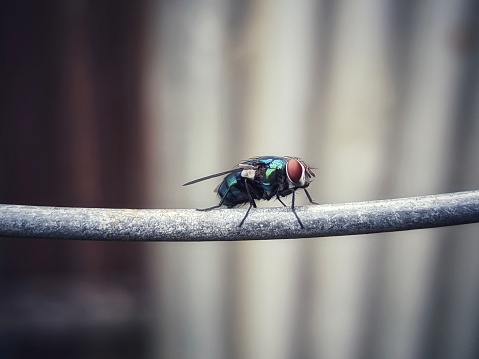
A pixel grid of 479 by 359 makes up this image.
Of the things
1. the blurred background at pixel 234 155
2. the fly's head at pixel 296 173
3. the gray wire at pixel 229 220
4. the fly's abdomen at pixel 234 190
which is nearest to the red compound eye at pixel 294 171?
the fly's head at pixel 296 173

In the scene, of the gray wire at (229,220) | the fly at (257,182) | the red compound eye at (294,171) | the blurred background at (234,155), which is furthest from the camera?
the blurred background at (234,155)

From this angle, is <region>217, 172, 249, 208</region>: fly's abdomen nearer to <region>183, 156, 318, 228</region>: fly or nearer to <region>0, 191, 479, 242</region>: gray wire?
<region>183, 156, 318, 228</region>: fly

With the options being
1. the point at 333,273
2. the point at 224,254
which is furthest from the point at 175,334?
the point at 333,273

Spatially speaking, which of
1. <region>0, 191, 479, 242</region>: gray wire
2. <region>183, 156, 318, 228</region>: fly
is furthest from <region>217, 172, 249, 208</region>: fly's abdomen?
<region>0, 191, 479, 242</region>: gray wire

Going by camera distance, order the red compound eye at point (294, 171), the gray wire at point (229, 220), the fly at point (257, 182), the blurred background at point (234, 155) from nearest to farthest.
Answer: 1. the gray wire at point (229, 220)
2. the red compound eye at point (294, 171)
3. the fly at point (257, 182)
4. the blurred background at point (234, 155)

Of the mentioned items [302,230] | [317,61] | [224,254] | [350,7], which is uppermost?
[350,7]

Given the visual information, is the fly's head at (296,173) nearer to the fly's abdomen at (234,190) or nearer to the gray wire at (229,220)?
the fly's abdomen at (234,190)

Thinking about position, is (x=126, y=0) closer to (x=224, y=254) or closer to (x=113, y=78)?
(x=113, y=78)
